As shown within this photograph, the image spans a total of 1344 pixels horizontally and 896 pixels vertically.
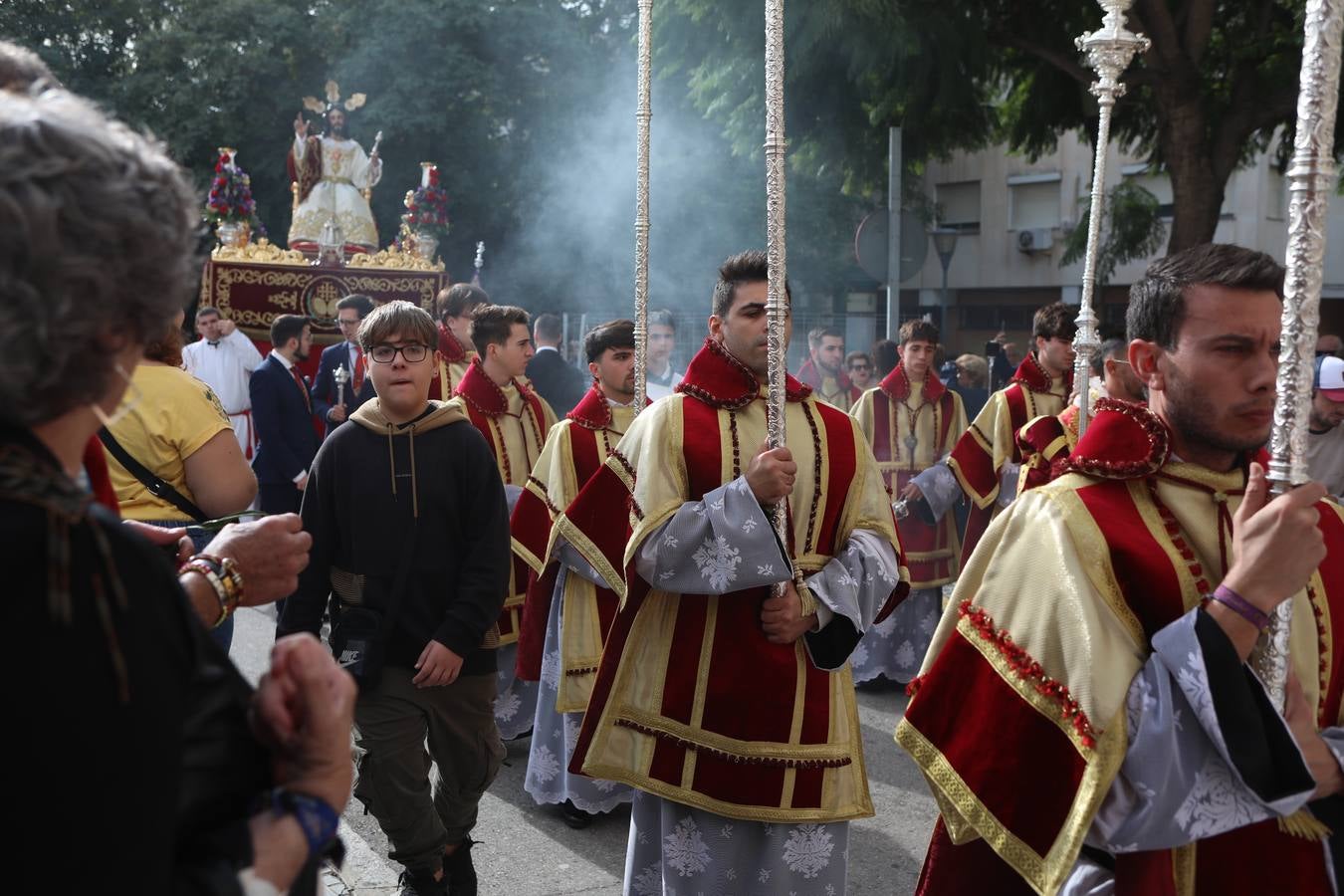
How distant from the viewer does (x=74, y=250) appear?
1279mm

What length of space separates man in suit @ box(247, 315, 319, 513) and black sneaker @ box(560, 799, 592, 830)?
3.73 meters

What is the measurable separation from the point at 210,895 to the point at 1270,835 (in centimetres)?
180

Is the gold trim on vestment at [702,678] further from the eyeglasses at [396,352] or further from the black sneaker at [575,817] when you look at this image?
the black sneaker at [575,817]

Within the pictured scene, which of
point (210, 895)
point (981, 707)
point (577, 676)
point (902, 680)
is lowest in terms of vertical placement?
point (902, 680)

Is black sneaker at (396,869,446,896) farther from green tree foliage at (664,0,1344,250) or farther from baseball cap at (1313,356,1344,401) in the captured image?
green tree foliage at (664,0,1344,250)

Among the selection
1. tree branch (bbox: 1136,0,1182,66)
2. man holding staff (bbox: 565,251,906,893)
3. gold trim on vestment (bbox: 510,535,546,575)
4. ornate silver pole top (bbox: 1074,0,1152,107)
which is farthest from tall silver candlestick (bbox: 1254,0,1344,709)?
tree branch (bbox: 1136,0,1182,66)

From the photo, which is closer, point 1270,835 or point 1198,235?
point 1270,835

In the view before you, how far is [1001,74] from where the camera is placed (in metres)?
12.2

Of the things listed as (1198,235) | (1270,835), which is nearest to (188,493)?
(1270,835)

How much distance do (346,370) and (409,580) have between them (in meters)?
5.58

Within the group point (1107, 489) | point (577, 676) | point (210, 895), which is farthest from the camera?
point (577, 676)

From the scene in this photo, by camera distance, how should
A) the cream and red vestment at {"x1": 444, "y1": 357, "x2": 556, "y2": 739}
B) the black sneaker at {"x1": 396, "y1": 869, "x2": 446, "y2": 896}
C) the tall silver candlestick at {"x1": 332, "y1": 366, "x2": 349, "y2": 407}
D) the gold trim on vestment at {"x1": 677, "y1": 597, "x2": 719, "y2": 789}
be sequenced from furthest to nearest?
the tall silver candlestick at {"x1": 332, "y1": 366, "x2": 349, "y2": 407} → the cream and red vestment at {"x1": 444, "y1": 357, "x2": 556, "y2": 739} → the black sneaker at {"x1": 396, "y1": 869, "x2": 446, "y2": 896} → the gold trim on vestment at {"x1": 677, "y1": 597, "x2": 719, "y2": 789}

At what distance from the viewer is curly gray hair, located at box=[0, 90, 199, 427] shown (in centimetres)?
125

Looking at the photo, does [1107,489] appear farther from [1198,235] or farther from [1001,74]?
[1001,74]
